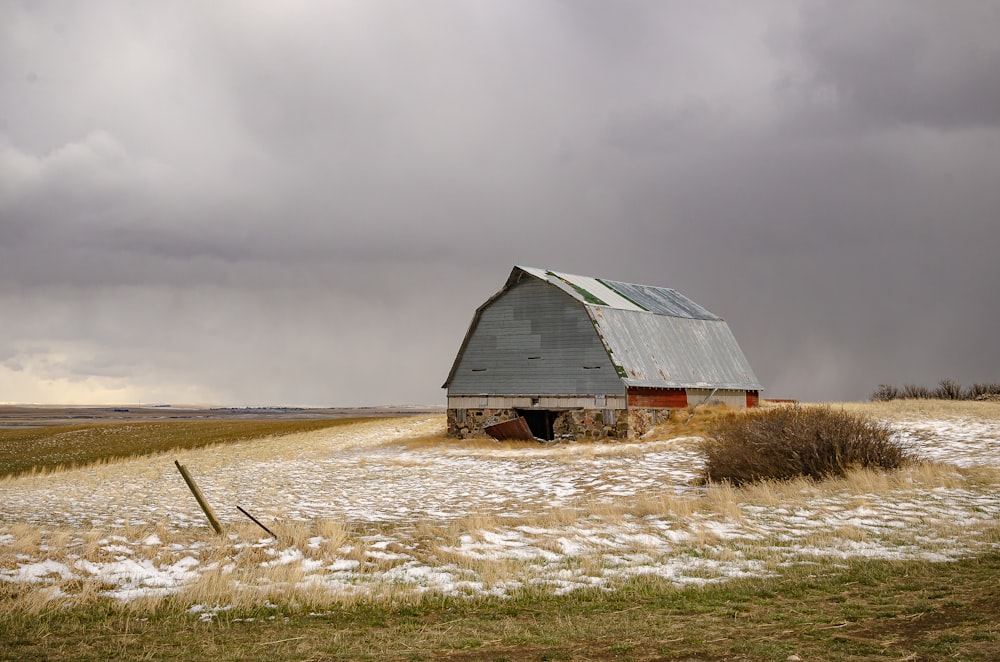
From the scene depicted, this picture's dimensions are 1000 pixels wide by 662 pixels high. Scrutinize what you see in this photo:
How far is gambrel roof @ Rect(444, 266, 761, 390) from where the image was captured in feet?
117

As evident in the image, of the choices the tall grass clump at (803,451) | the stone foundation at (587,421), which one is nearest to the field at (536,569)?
the tall grass clump at (803,451)

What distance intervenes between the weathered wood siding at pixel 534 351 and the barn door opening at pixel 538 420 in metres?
1.89

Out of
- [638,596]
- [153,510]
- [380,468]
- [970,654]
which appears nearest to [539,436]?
[380,468]

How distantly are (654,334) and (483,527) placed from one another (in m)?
25.7

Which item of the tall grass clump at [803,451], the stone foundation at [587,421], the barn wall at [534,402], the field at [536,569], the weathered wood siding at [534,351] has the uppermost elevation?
the weathered wood siding at [534,351]

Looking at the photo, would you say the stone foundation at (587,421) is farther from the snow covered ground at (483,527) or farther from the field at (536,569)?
the field at (536,569)

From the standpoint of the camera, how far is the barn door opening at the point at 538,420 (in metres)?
37.4

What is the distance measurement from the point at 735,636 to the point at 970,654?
6.46 ft

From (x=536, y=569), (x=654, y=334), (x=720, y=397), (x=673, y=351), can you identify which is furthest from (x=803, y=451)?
(x=720, y=397)

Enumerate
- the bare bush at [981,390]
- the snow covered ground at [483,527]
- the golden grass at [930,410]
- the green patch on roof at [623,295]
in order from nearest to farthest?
the snow covered ground at [483,527] < the golden grass at [930,410] < the green patch on roof at [623,295] < the bare bush at [981,390]

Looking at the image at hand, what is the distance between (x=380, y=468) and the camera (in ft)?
93.0

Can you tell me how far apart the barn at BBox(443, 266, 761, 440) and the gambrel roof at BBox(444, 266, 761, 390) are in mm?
72

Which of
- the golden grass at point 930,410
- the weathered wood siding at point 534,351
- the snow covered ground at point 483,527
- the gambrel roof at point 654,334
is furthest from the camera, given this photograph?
the gambrel roof at point 654,334

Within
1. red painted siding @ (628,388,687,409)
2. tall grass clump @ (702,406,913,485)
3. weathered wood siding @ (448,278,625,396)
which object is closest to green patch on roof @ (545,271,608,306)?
weathered wood siding @ (448,278,625,396)
